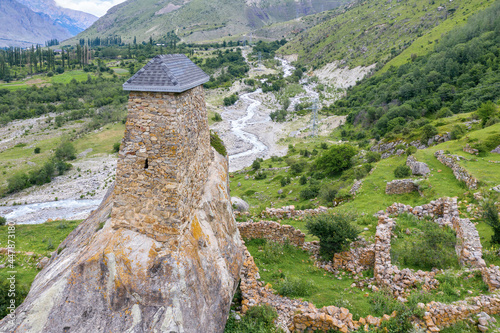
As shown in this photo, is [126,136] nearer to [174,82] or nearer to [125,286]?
[174,82]

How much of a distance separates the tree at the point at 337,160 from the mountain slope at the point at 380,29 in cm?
5549

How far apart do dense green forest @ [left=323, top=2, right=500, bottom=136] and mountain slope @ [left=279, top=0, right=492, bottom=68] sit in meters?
12.8

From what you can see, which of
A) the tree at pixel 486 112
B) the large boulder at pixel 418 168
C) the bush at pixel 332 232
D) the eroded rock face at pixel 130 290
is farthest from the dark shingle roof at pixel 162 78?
the tree at pixel 486 112

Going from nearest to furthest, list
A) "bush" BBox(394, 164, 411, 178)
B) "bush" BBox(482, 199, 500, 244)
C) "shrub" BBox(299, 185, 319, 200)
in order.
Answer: "bush" BBox(482, 199, 500, 244)
"bush" BBox(394, 164, 411, 178)
"shrub" BBox(299, 185, 319, 200)

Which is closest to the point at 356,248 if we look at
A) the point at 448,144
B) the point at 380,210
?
the point at 380,210

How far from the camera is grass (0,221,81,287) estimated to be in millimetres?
14438

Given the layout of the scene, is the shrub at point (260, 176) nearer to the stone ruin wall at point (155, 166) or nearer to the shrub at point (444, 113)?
the shrub at point (444, 113)

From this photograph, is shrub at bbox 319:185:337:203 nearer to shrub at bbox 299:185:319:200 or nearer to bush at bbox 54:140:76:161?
shrub at bbox 299:185:319:200

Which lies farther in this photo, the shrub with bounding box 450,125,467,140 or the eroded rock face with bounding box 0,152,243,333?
the shrub with bounding box 450,125,467,140

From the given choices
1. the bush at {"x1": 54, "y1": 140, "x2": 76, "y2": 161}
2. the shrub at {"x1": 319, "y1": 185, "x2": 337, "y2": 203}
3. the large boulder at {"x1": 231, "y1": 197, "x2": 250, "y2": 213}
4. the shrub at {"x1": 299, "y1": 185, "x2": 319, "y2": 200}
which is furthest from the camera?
the bush at {"x1": 54, "y1": 140, "x2": 76, "y2": 161}

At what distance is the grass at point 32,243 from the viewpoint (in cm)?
1444

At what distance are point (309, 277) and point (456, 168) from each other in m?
13.5

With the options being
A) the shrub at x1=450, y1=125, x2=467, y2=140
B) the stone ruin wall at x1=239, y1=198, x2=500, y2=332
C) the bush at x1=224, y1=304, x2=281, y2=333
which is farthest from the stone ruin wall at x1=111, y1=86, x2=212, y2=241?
the shrub at x1=450, y1=125, x2=467, y2=140

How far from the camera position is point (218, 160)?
12.5 metres
